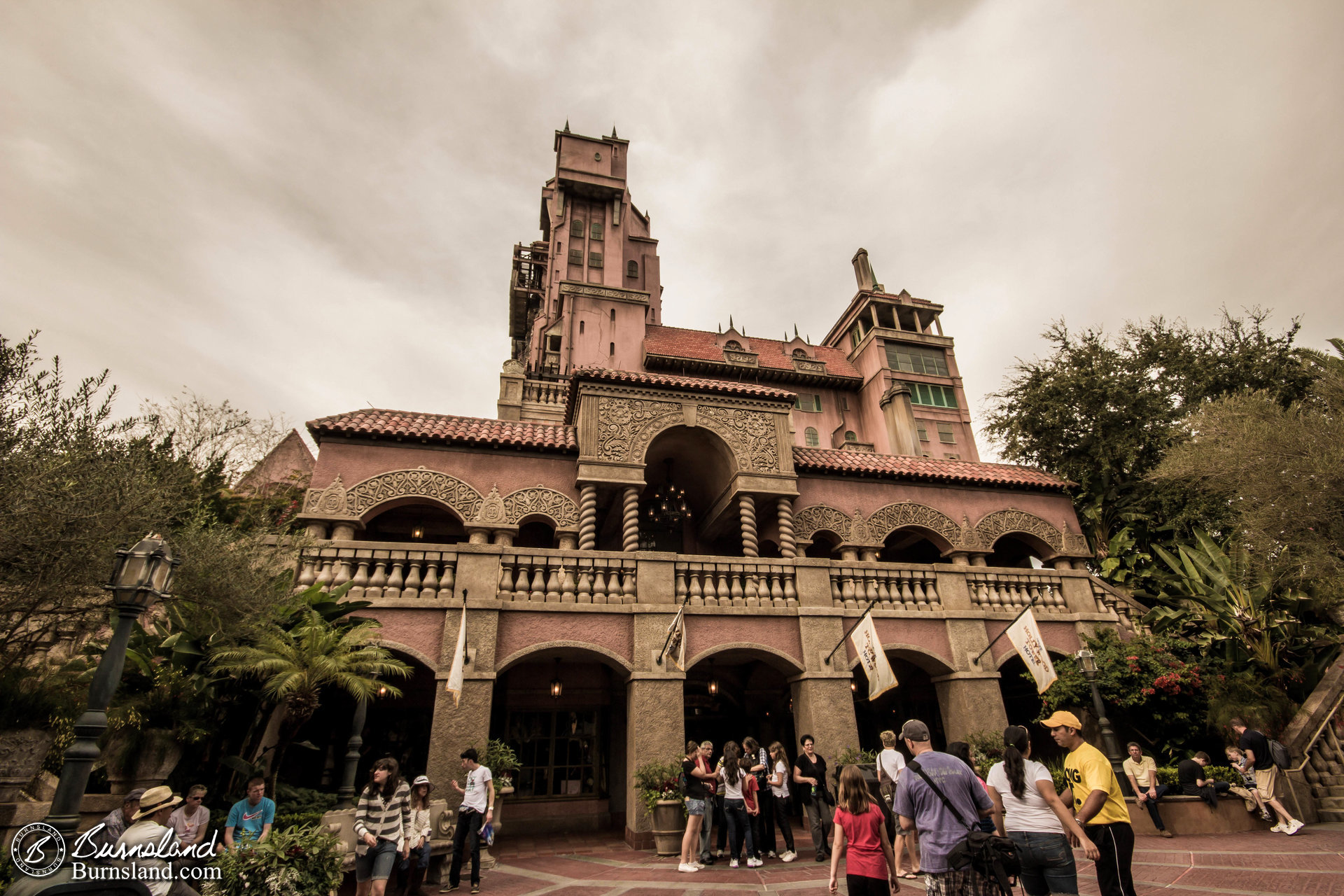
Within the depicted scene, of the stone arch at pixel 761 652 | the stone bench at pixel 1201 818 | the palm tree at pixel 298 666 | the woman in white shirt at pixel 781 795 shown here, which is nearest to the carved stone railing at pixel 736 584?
the stone arch at pixel 761 652

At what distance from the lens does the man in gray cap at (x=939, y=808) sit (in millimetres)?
4539

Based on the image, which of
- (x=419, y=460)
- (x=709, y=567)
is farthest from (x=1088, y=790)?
(x=419, y=460)

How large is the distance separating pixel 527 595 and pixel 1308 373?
70.7 ft

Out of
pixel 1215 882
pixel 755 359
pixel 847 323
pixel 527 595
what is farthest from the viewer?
pixel 847 323

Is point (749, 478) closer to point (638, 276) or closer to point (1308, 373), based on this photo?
point (1308, 373)

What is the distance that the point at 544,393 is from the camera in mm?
21812

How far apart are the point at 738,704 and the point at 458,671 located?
852 cm

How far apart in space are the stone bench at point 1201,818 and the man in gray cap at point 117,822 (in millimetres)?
13536

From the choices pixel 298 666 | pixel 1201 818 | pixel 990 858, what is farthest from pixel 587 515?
pixel 1201 818

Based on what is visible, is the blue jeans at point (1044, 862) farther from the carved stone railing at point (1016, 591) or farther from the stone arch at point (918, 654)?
the carved stone railing at point (1016, 591)

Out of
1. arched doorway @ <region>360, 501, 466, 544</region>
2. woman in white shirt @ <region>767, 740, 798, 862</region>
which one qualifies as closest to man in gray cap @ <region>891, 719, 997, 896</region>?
woman in white shirt @ <region>767, 740, 798, 862</region>

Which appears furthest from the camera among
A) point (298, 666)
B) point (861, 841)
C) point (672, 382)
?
point (672, 382)

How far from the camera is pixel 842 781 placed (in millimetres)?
5605

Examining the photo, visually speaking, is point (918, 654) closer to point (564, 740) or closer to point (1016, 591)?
point (1016, 591)
